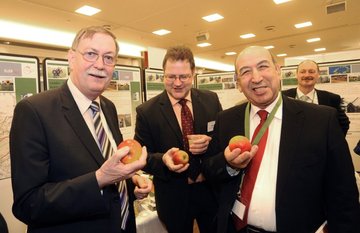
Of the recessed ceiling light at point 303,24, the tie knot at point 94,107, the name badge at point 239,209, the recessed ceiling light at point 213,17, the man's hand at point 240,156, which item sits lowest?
the name badge at point 239,209

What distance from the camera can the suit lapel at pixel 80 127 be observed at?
1.35 meters

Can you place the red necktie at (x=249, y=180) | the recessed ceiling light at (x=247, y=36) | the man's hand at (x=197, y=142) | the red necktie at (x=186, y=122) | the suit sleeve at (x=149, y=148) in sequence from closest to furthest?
the red necktie at (x=249, y=180) < the man's hand at (x=197, y=142) < the suit sleeve at (x=149, y=148) < the red necktie at (x=186, y=122) < the recessed ceiling light at (x=247, y=36)

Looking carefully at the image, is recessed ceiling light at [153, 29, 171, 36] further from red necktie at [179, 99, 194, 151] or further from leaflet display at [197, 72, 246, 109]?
red necktie at [179, 99, 194, 151]

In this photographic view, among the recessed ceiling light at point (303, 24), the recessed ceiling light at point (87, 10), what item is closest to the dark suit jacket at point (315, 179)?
the recessed ceiling light at point (87, 10)

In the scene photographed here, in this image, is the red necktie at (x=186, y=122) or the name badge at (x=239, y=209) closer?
the name badge at (x=239, y=209)

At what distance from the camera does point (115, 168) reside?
1.19 meters

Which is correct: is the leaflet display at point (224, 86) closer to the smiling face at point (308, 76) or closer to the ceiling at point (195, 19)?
the smiling face at point (308, 76)

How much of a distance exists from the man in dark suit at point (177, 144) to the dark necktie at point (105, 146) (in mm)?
597

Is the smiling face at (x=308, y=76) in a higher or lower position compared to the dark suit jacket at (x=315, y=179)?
higher

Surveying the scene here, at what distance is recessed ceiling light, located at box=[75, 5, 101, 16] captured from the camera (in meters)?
7.55

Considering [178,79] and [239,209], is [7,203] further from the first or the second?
[239,209]

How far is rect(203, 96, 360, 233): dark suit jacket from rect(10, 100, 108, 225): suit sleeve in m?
0.95

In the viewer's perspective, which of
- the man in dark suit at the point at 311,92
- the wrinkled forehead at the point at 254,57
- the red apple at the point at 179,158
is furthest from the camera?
the man in dark suit at the point at 311,92

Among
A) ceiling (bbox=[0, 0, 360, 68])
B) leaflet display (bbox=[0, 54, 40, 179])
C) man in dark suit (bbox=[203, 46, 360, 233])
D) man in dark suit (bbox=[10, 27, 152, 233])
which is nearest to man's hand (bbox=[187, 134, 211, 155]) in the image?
man in dark suit (bbox=[203, 46, 360, 233])
